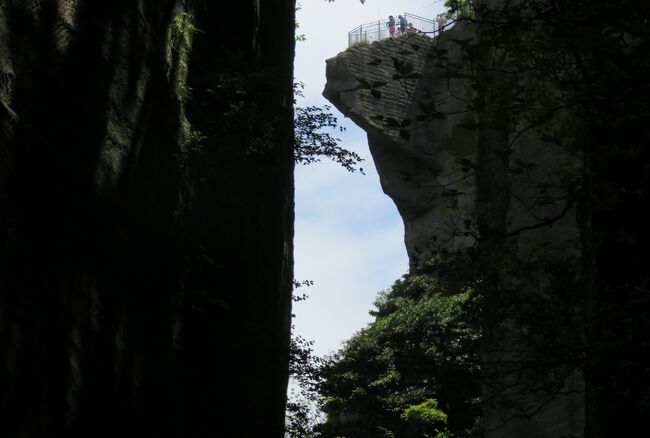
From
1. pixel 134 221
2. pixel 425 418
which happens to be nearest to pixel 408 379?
pixel 425 418

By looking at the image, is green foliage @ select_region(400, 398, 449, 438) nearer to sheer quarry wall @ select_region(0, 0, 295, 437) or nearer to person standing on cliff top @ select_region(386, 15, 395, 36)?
sheer quarry wall @ select_region(0, 0, 295, 437)

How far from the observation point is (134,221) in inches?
274

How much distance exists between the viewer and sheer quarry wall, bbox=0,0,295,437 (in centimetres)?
523

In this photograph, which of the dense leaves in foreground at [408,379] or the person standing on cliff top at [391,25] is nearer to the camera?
the dense leaves in foreground at [408,379]

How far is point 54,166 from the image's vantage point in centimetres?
562

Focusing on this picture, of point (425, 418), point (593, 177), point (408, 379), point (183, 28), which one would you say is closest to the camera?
point (593, 177)

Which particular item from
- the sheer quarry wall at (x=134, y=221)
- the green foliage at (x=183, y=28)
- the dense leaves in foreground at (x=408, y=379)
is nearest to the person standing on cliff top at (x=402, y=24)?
the dense leaves in foreground at (x=408, y=379)

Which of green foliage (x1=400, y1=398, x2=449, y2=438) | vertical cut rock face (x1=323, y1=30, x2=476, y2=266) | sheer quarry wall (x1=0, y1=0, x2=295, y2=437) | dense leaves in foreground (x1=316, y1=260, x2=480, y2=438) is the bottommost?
sheer quarry wall (x1=0, y1=0, x2=295, y2=437)

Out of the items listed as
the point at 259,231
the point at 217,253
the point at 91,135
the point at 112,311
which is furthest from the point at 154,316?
the point at 259,231

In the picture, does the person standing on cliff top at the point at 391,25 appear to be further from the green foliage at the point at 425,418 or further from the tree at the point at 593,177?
the tree at the point at 593,177

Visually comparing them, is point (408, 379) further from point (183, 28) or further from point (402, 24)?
point (183, 28)

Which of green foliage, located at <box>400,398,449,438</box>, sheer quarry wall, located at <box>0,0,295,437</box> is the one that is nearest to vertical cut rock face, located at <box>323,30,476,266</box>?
green foliage, located at <box>400,398,449,438</box>

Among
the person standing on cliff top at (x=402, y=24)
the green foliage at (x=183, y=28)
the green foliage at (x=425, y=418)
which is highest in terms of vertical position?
the person standing on cliff top at (x=402, y=24)

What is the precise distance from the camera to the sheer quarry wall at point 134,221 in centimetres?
523
